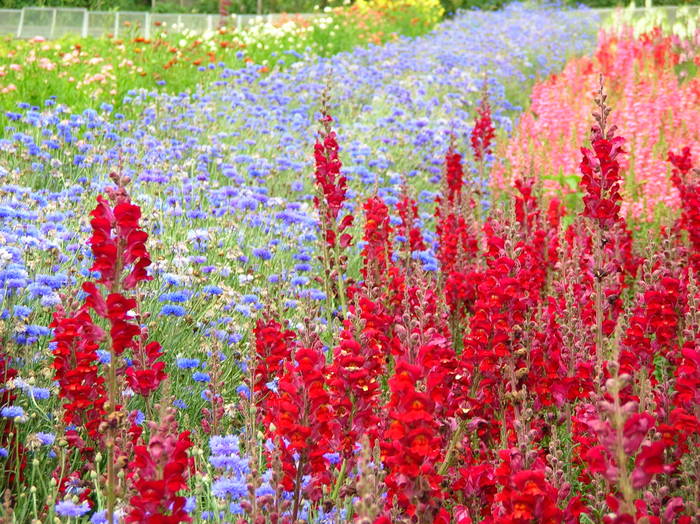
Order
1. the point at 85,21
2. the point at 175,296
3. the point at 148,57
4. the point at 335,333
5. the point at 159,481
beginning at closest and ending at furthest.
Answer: the point at 159,481 → the point at 175,296 → the point at 335,333 → the point at 148,57 → the point at 85,21

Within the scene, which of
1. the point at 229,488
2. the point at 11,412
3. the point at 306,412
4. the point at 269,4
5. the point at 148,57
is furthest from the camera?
the point at 269,4

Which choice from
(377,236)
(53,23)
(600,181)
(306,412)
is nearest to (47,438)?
(306,412)

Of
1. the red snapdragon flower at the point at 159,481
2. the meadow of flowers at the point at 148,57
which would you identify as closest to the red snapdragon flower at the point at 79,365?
the red snapdragon flower at the point at 159,481

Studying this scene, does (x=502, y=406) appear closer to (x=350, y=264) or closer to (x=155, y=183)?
(x=350, y=264)

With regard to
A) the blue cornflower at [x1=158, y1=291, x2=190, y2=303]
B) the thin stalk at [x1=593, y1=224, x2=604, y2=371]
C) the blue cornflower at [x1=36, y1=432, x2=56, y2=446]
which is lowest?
the blue cornflower at [x1=36, y1=432, x2=56, y2=446]

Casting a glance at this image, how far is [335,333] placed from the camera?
411cm

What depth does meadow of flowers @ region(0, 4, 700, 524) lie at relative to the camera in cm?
215

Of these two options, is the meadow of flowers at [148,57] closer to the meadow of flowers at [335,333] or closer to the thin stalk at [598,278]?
the meadow of flowers at [335,333]

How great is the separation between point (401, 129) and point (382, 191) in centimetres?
173

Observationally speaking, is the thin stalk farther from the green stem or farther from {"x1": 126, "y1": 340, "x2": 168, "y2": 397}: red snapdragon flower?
{"x1": 126, "y1": 340, "x2": 168, "y2": 397}: red snapdragon flower

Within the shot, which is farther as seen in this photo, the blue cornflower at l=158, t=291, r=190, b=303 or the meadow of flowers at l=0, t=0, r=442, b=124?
the meadow of flowers at l=0, t=0, r=442, b=124

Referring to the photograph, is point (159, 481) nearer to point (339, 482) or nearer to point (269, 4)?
point (339, 482)

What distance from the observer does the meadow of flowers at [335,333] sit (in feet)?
7.04

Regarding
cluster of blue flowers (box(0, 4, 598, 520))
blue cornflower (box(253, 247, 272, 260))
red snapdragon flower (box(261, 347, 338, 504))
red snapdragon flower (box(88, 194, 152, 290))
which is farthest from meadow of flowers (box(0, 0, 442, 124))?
red snapdragon flower (box(261, 347, 338, 504))
